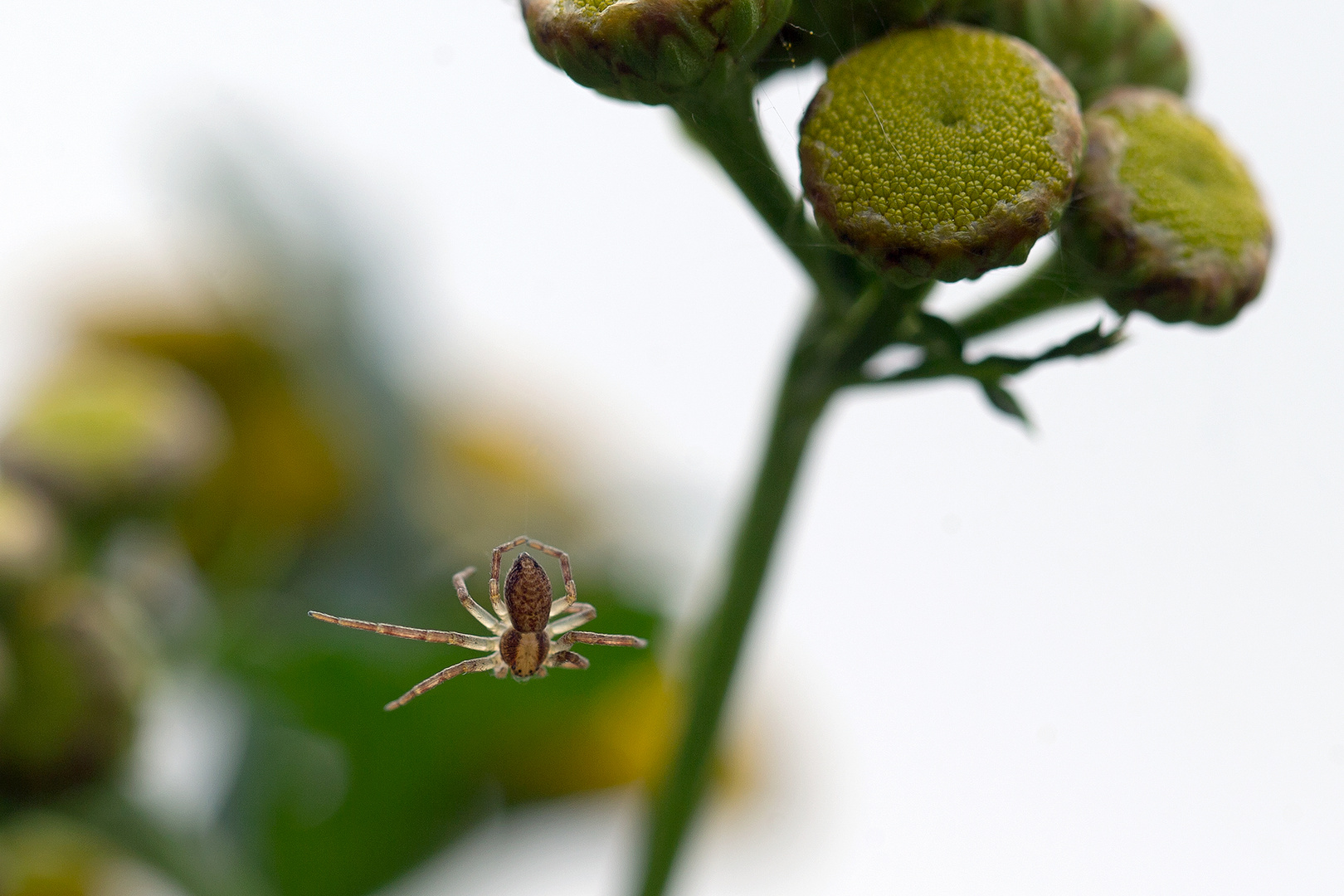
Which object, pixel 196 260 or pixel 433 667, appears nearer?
pixel 433 667

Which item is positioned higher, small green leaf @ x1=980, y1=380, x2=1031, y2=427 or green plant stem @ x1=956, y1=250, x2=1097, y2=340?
green plant stem @ x1=956, y1=250, x2=1097, y2=340

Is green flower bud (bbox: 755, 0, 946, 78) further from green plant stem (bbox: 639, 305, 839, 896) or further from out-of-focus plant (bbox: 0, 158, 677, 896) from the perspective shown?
out-of-focus plant (bbox: 0, 158, 677, 896)

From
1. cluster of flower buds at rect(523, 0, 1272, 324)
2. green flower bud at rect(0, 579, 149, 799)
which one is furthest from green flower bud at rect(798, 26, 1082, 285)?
green flower bud at rect(0, 579, 149, 799)

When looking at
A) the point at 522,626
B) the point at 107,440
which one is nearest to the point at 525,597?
the point at 522,626

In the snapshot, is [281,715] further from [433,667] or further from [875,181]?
Result: [875,181]

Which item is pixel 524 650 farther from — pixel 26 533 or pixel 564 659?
pixel 26 533

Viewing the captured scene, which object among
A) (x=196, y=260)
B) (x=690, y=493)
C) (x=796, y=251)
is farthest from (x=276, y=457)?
(x=796, y=251)
